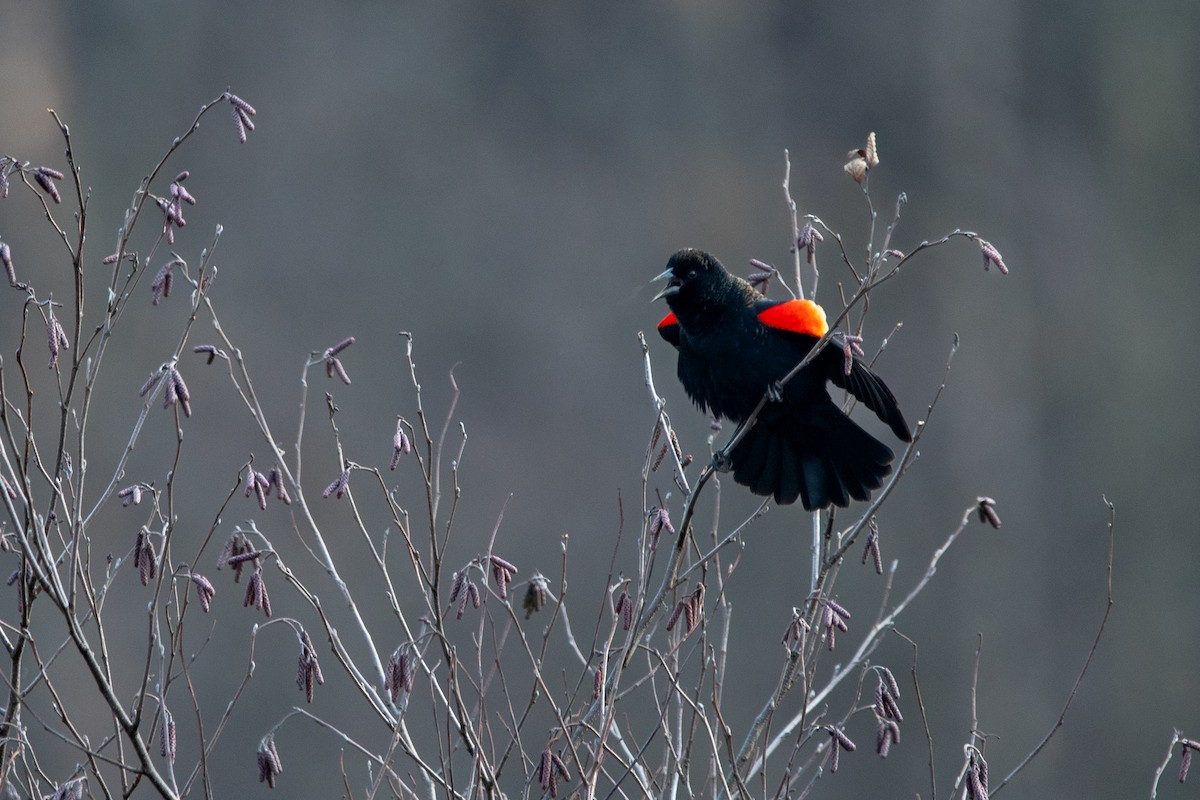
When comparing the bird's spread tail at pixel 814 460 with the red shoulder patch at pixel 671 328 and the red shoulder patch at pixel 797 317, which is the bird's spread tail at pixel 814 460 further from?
the red shoulder patch at pixel 671 328

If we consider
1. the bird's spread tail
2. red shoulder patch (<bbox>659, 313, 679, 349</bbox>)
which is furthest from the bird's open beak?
the bird's spread tail

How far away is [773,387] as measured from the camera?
10.2ft

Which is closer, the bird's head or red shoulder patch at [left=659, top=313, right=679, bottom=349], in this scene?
the bird's head

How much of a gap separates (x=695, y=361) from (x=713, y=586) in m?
4.59

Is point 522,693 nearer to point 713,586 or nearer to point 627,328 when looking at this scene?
point 713,586

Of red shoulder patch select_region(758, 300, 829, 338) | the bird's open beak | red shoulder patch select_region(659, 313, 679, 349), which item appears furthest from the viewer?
red shoulder patch select_region(659, 313, 679, 349)

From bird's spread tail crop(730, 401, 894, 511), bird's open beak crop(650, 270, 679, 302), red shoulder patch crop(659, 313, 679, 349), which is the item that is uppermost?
bird's open beak crop(650, 270, 679, 302)

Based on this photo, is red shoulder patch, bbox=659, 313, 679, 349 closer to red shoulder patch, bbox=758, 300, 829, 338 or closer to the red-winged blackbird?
the red-winged blackbird

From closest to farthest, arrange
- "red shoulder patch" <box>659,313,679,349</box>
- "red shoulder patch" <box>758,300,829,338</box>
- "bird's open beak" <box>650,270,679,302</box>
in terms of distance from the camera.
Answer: "red shoulder patch" <box>758,300,829,338</box> → "bird's open beak" <box>650,270,679,302</box> → "red shoulder patch" <box>659,313,679,349</box>

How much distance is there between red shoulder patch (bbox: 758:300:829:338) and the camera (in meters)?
3.10

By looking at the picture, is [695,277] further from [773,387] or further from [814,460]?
[814,460]

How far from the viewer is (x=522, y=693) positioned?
7.57 m

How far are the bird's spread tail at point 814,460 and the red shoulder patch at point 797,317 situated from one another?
0.24m

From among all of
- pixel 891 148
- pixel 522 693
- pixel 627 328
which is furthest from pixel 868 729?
pixel 891 148
